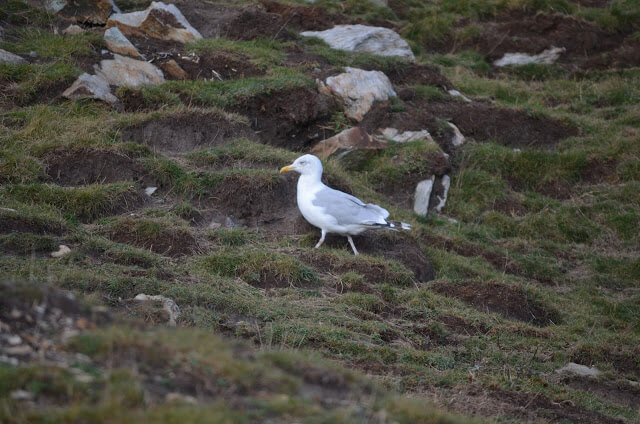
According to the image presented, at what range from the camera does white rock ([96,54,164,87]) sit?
37.9ft

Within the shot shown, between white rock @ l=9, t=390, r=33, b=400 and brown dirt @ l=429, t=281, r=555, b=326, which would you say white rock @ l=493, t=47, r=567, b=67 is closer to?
brown dirt @ l=429, t=281, r=555, b=326

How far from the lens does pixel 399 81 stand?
1487 centimetres

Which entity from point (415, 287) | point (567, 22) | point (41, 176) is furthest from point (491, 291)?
point (567, 22)

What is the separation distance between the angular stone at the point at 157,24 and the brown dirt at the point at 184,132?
119 inches

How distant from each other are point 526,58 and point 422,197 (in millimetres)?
7807

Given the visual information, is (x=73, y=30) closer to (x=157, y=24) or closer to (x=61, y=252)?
(x=157, y=24)

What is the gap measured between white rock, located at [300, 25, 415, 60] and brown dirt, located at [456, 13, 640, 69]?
2894mm

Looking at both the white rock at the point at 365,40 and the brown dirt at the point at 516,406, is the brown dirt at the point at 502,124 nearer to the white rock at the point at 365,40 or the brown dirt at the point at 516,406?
the white rock at the point at 365,40

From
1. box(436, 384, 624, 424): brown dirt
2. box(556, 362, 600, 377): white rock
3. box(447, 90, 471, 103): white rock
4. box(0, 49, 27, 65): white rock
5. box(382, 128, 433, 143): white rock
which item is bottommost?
box(556, 362, 600, 377): white rock

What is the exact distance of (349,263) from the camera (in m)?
8.40

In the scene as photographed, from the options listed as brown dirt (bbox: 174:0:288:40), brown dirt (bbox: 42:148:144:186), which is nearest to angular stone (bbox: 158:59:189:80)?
brown dirt (bbox: 174:0:288:40)

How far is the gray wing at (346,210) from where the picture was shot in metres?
8.66

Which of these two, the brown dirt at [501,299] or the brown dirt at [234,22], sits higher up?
the brown dirt at [234,22]

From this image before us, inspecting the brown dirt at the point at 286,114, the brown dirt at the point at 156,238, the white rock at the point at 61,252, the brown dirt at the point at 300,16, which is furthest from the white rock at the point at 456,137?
the white rock at the point at 61,252
